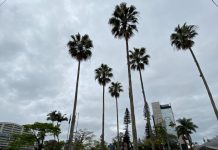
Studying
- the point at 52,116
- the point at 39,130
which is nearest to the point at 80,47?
the point at 39,130

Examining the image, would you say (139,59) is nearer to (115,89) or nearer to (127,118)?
(115,89)

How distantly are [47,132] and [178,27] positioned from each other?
3514cm

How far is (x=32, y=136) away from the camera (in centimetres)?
4094

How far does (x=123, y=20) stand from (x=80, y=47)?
8326 mm

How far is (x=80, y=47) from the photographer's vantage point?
28.9 m

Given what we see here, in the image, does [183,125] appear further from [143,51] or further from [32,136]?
[32,136]

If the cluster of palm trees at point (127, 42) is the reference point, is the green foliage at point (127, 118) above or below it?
above

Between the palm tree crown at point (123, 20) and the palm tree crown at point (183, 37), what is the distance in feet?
25.9

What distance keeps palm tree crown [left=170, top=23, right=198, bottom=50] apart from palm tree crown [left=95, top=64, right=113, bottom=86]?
16.9 meters

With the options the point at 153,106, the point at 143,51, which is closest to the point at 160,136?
the point at 143,51

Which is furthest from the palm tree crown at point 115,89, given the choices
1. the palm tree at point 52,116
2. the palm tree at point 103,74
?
the palm tree at point 52,116

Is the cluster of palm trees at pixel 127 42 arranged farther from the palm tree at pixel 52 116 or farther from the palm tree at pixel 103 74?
the palm tree at pixel 52 116

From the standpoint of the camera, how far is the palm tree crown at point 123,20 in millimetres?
24578

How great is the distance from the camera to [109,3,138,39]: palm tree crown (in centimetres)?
2458
